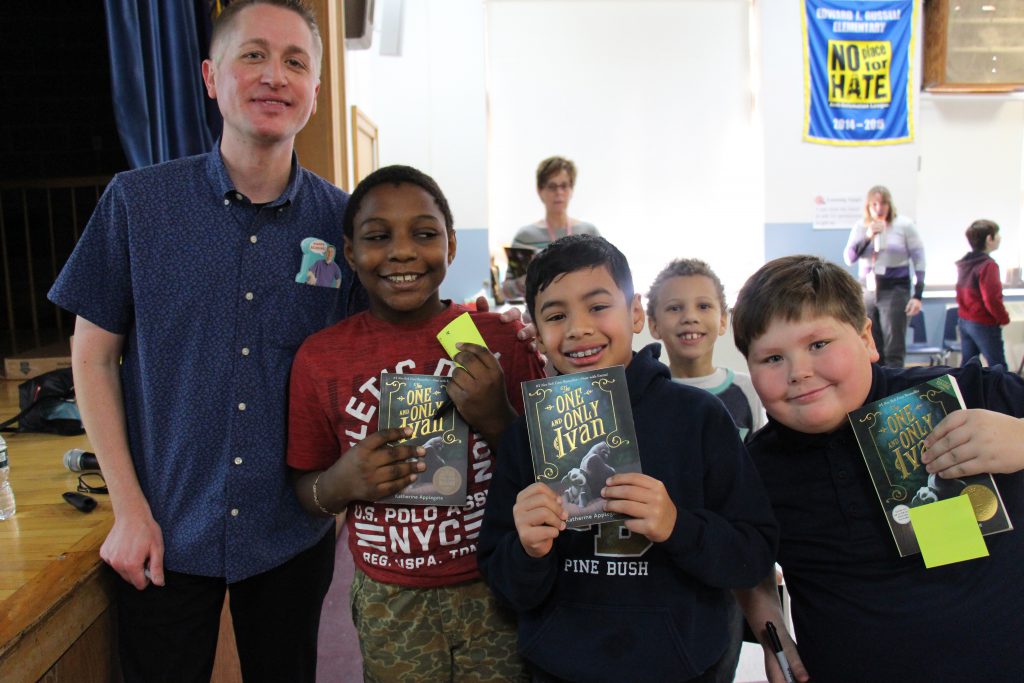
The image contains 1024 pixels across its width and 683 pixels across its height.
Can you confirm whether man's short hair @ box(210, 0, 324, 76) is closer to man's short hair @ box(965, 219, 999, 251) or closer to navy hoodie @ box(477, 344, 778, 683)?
navy hoodie @ box(477, 344, 778, 683)

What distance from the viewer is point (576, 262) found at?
1.24m

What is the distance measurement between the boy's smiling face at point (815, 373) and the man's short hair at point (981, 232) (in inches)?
236

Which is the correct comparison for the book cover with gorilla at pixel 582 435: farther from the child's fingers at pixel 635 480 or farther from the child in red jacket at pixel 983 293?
the child in red jacket at pixel 983 293

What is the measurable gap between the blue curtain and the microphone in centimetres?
83

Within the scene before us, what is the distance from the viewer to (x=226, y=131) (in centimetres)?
141

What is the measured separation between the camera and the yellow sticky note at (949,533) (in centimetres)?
108

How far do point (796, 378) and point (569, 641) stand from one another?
0.58m

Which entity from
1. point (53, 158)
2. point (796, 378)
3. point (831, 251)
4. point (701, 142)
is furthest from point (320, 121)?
point (831, 251)

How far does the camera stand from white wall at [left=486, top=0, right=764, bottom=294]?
712cm

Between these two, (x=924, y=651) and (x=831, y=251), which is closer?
(x=924, y=651)

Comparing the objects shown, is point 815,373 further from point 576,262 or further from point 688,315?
point 688,315

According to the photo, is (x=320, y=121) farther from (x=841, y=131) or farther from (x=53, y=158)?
(x=841, y=131)

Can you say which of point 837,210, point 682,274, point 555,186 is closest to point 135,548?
point 682,274

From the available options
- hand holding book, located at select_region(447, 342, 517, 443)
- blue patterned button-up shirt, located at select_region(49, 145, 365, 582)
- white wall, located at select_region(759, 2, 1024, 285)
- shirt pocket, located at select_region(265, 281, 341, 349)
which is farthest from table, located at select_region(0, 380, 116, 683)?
white wall, located at select_region(759, 2, 1024, 285)
